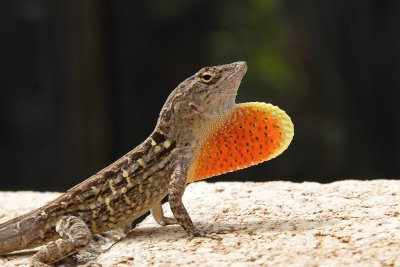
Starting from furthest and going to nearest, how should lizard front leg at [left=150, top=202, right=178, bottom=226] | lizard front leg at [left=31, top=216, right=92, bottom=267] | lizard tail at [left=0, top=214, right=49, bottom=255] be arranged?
lizard front leg at [left=150, top=202, right=178, bottom=226] → lizard tail at [left=0, top=214, right=49, bottom=255] → lizard front leg at [left=31, top=216, right=92, bottom=267]

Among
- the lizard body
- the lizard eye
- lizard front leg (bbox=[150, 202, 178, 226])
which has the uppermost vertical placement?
the lizard eye

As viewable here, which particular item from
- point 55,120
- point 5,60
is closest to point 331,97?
point 55,120

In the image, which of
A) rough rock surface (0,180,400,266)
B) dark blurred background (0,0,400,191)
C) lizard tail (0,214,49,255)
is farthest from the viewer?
dark blurred background (0,0,400,191)

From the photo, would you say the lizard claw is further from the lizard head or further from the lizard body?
the lizard head

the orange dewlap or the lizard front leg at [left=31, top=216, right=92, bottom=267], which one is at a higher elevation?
the orange dewlap

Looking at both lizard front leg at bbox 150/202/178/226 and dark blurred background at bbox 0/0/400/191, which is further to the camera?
dark blurred background at bbox 0/0/400/191

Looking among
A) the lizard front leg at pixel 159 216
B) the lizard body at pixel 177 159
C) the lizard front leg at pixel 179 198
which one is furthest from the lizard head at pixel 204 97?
the lizard front leg at pixel 159 216

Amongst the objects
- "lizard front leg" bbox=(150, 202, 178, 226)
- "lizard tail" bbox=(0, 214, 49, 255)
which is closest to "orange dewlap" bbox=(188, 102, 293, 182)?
"lizard front leg" bbox=(150, 202, 178, 226)

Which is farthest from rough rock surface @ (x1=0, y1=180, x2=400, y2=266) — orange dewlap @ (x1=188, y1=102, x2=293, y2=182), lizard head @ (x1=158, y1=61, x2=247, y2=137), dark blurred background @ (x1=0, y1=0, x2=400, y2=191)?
dark blurred background @ (x1=0, y1=0, x2=400, y2=191)
